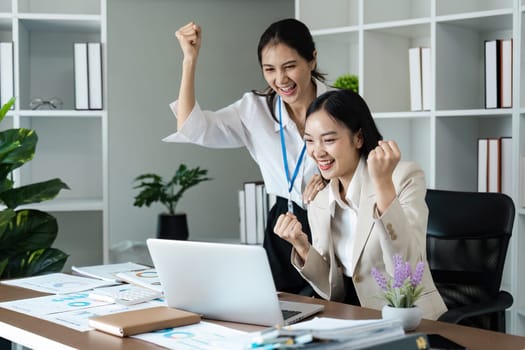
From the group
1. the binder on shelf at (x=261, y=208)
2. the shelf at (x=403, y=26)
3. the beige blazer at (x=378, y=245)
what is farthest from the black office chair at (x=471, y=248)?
the binder on shelf at (x=261, y=208)

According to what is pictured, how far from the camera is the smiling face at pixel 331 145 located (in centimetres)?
226

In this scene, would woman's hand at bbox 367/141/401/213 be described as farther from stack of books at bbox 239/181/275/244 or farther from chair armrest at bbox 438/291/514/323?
stack of books at bbox 239/181/275/244

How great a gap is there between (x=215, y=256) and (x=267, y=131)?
4.13 ft

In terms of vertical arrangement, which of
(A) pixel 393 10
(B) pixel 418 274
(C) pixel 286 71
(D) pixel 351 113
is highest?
(A) pixel 393 10

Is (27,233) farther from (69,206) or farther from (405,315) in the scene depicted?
(405,315)

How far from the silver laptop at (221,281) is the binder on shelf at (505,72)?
1.68 m

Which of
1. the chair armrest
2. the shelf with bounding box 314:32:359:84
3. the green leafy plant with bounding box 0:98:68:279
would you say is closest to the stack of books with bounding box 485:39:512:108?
the shelf with bounding box 314:32:359:84

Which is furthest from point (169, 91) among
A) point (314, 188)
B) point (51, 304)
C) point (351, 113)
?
point (51, 304)

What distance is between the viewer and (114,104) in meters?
4.20

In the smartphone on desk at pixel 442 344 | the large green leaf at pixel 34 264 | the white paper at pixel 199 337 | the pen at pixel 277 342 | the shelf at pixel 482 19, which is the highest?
the shelf at pixel 482 19

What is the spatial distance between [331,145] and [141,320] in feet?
2.71

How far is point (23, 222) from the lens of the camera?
3326 mm

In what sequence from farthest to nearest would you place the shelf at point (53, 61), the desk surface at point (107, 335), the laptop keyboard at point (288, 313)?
the shelf at point (53, 61) < the laptop keyboard at point (288, 313) < the desk surface at point (107, 335)

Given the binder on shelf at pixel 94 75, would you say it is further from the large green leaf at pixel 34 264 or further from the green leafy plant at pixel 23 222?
the large green leaf at pixel 34 264
